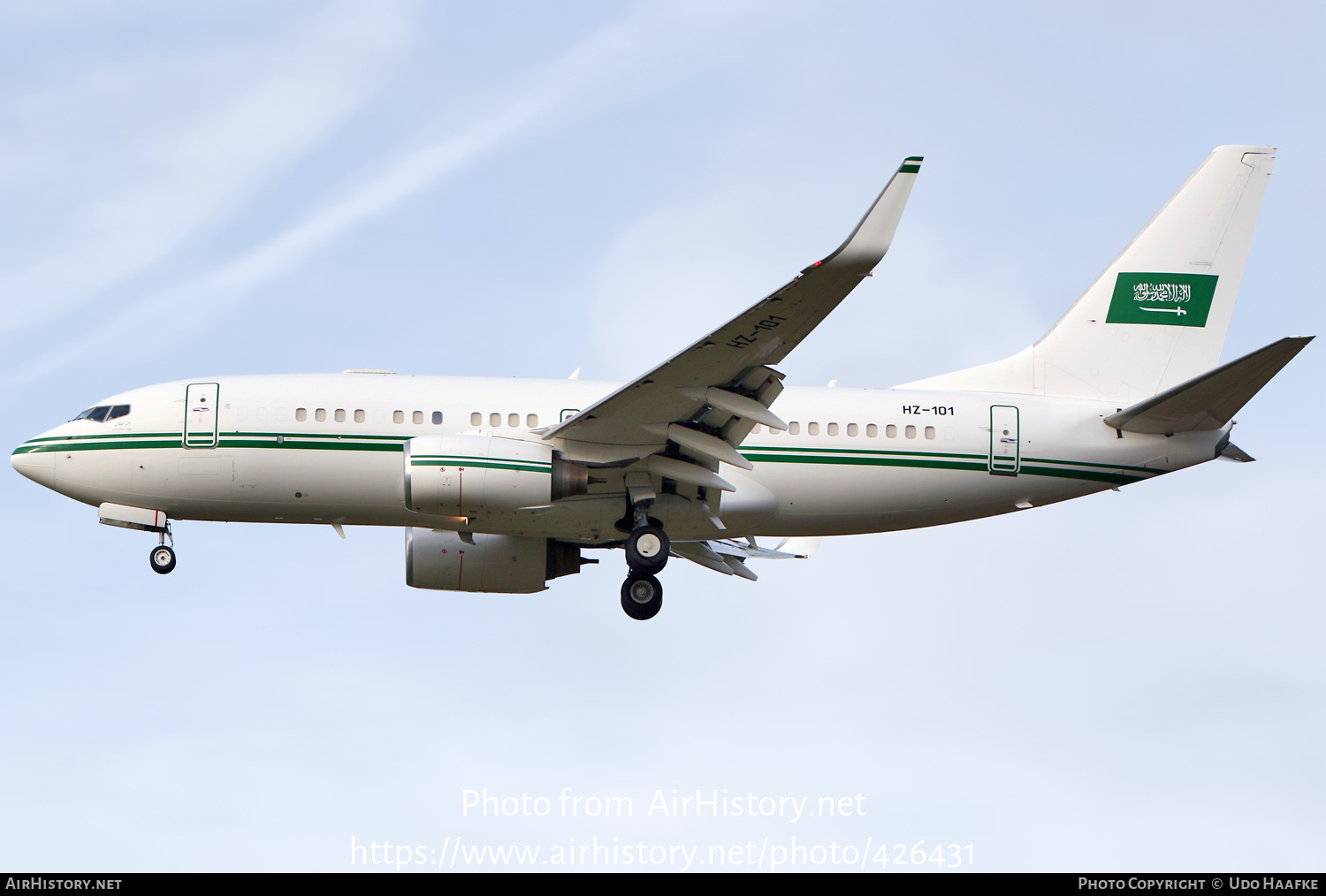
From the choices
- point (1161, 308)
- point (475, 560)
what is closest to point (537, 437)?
point (475, 560)

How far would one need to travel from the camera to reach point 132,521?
83.9ft

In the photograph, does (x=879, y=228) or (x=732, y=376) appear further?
(x=732, y=376)

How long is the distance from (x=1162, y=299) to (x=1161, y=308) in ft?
0.73

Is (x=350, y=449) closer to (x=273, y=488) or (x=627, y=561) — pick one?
(x=273, y=488)

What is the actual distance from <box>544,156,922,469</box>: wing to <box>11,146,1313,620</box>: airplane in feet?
0.18

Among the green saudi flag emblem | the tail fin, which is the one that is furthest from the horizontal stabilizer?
the green saudi flag emblem

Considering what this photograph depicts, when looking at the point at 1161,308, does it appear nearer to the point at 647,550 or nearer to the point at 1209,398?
the point at 1209,398

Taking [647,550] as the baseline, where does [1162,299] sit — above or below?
above

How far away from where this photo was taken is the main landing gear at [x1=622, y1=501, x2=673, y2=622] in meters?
24.8

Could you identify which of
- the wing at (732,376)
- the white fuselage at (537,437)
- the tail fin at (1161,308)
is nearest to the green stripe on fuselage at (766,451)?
the white fuselage at (537,437)

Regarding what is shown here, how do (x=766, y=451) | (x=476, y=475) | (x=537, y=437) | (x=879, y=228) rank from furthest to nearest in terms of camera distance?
(x=766, y=451)
(x=537, y=437)
(x=476, y=475)
(x=879, y=228)

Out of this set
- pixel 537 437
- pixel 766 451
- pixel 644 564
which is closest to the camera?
pixel 537 437

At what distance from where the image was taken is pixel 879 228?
18.9 metres

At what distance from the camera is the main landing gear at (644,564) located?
24797 mm
